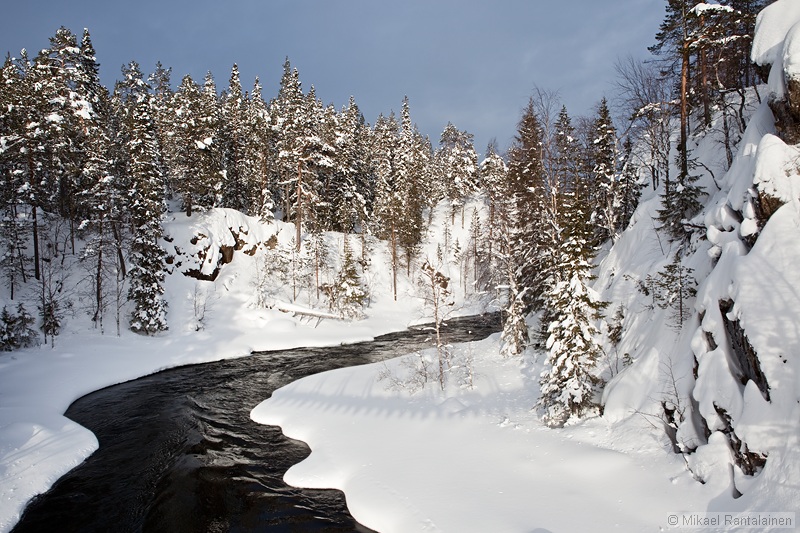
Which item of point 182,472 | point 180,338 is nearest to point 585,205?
point 182,472

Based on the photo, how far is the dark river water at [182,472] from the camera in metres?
9.59

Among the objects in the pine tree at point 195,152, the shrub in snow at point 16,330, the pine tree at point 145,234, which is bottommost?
the shrub in snow at point 16,330

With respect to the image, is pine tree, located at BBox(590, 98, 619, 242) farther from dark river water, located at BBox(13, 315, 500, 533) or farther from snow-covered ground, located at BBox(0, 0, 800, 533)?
dark river water, located at BBox(13, 315, 500, 533)

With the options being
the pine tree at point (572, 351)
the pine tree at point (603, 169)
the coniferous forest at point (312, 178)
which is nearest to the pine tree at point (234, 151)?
the coniferous forest at point (312, 178)

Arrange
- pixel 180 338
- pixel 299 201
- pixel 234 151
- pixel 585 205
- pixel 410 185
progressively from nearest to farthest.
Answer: pixel 585 205 < pixel 180 338 < pixel 299 201 < pixel 234 151 < pixel 410 185

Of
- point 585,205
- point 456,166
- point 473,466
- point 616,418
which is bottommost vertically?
point 473,466

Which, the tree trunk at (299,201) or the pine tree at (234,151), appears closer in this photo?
the tree trunk at (299,201)

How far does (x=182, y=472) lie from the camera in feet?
38.3

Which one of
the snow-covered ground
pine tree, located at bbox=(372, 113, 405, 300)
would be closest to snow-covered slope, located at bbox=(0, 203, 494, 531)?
the snow-covered ground

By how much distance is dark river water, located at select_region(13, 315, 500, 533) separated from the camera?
9586mm

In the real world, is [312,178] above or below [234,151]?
A: below

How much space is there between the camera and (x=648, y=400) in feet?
32.9

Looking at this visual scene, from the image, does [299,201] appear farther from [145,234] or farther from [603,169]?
[603,169]

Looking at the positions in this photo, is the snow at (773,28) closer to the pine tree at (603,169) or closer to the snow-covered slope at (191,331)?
the pine tree at (603,169)
